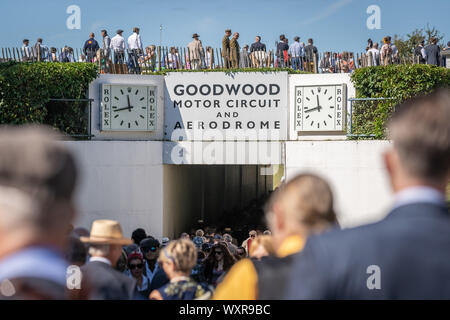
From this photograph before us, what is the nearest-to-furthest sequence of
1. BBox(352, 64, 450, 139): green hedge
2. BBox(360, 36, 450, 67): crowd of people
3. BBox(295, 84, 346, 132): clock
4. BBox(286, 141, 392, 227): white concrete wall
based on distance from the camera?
BBox(286, 141, 392, 227): white concrete wall
BBox(352, 64, 450, 139): green hedge
BBox(295, 84, 346, 132): clock
BBox(360, 36, 450, 67): crowd of people

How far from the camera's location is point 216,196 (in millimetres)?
25766

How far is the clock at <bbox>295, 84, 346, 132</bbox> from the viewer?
1560 cm

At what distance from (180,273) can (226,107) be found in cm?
1207

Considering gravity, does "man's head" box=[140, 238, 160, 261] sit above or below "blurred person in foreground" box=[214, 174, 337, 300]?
below

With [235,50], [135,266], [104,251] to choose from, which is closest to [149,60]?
[235,50]

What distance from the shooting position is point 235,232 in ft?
65.1

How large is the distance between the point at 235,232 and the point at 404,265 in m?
18.1

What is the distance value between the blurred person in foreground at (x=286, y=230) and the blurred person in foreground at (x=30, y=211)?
3.96 ft

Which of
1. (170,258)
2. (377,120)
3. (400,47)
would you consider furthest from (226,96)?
(400,47)

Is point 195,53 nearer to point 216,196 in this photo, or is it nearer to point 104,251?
point 216,196

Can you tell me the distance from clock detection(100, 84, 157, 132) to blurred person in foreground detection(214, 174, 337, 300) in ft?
43.5

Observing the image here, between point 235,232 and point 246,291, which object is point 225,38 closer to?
point 235,232
